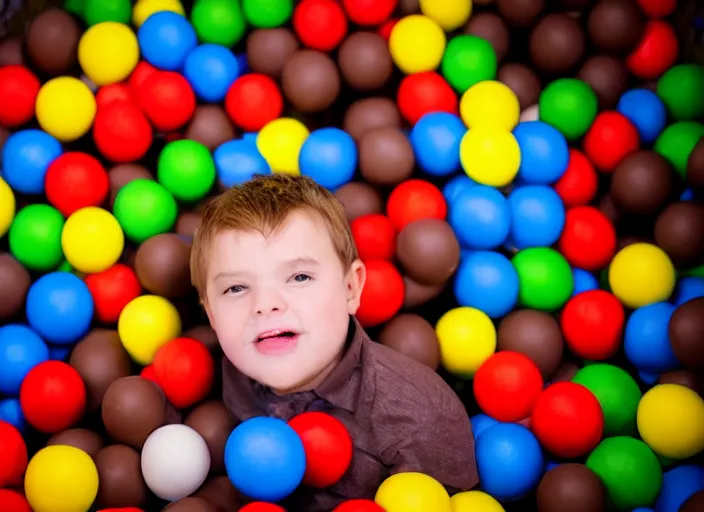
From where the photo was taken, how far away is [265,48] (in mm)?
1684

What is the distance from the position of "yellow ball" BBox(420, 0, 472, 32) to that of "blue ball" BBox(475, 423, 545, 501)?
2.64ft

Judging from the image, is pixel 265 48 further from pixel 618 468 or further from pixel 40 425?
pixel 618 468

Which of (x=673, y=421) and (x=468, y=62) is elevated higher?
(x=468, y=62)

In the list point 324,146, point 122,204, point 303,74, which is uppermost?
point 303,74

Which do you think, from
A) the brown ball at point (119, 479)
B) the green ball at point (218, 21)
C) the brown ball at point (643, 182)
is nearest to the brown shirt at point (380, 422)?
the brown ball at point (119, 479)

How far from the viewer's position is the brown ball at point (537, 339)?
1.46 metres

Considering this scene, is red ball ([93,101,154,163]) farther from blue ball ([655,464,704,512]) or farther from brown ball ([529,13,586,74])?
blue ball ([655,464,704,512])

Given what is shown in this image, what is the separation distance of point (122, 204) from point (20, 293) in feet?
0.75

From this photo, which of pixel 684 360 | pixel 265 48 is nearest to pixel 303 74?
pixel 265 48

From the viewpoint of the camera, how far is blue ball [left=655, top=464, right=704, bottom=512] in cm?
120

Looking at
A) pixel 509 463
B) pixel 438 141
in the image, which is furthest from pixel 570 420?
pixel 438 141

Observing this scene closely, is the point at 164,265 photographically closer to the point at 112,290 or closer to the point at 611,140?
the point at 112,290

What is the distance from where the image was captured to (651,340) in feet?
4.51

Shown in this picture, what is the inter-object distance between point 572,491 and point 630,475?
Result: 0.33 feet
